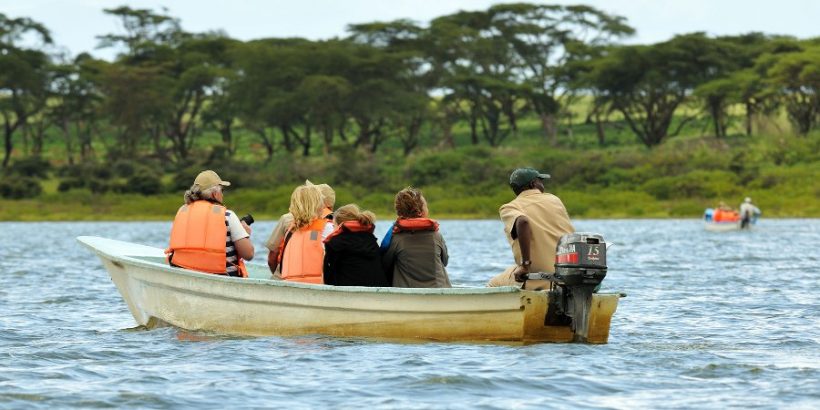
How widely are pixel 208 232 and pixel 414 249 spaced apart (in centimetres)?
205

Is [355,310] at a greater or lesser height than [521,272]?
lesser

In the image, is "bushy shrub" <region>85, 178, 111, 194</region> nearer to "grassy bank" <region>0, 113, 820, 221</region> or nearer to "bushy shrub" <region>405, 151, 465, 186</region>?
"grassy bank" <region>0, 113, 820, 221</region>

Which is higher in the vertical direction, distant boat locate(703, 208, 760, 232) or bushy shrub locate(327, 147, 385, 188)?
bushy shrub locate(327, 147, 385, 188)

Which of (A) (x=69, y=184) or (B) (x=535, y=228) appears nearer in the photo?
(B) (x=535, y=228)

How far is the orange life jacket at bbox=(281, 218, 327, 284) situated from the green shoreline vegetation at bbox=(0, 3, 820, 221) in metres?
47.4

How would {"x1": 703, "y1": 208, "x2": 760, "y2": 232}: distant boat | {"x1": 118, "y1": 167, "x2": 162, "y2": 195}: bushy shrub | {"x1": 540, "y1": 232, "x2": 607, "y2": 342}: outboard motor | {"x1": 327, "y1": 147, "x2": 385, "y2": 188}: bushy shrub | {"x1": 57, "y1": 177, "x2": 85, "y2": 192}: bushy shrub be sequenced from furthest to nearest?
{"x1": 57, "y1": 177, "x2": 85, "y2": 192}: bushy shrub < {"x1": 118, "y1": 167, "x2": 162, "y2": 195}: bushy shrub < {"x1": 327, "y1": 147, "x2": 385, "y2": 188}: bushy shrub < {"x1": 703, "y1": 208, "x2": 760, "y2": 232}: distant boat < {"x1": 540, "y1": 232, "x2": 607, "y2": 342}: outboard motor

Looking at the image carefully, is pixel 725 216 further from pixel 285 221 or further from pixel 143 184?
pixel 285 221

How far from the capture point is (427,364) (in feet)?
39.9

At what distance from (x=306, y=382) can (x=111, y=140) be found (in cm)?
7896

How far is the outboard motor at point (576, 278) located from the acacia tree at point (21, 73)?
63890 mm

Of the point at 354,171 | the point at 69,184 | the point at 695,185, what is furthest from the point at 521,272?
the point at 69,184

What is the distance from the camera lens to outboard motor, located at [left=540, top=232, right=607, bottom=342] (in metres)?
12.4

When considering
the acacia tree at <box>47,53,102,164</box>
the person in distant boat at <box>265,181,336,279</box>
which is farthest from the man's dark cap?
the acacia tree at <box>47,53,102,164</box>

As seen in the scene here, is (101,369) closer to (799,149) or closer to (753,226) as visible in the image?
(753,226)
